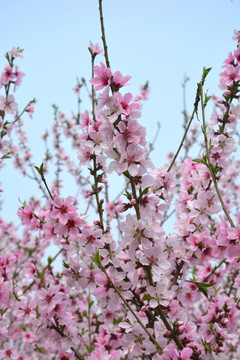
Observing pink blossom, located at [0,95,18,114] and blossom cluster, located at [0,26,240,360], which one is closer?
blossom cluster, located at [0,26,240,360]

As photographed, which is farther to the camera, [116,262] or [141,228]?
[116,262]

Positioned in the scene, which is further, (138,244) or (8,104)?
(8,104)

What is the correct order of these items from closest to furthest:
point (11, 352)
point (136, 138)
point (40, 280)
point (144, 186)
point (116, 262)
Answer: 1. point (136, 138)
2. point (144, 186)
3. point (116, 262)
4. point (40, 280)
5. point (11, 352)

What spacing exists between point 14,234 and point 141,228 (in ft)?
30.1

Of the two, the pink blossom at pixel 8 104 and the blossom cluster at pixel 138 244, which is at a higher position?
the pink blossom at pixel 8 104

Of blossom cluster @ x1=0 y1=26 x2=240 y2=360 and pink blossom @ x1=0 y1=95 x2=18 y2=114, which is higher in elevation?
pink blossom @ x1=0 y1=95 x2=18 y2=114

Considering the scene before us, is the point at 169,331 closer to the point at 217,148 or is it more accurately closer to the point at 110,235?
the point at 110,235

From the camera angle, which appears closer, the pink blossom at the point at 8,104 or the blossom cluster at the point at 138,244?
the blossom cluster at the point at 138,244

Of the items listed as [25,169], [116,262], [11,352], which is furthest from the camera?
[25,169]

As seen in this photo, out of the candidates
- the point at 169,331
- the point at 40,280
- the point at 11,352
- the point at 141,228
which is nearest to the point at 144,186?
the point at 141,228

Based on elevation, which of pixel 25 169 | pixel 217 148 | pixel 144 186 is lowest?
pixel 144 186

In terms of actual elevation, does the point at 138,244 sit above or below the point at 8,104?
below

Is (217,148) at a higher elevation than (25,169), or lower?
lower

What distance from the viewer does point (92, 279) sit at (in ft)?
7.92
